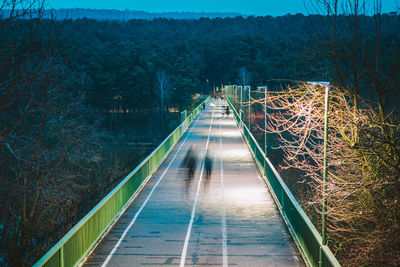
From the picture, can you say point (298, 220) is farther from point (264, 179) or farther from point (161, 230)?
point (264, 179)

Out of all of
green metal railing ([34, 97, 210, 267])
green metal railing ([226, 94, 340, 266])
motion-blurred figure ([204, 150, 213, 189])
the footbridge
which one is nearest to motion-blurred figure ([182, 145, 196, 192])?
the footbridge

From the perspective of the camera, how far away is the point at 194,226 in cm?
1623

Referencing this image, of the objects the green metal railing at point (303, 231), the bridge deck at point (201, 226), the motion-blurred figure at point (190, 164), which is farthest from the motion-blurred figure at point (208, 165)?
the green metal railing at point (303, 231)

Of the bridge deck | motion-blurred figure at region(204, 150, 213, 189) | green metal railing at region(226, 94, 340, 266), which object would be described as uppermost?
green metal railing at region(226, 94, 340, 266)

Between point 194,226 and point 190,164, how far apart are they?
13.7m

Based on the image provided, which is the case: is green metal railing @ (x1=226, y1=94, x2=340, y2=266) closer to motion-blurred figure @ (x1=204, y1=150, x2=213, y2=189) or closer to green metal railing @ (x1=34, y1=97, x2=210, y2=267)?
green metal railing @ (x1=34, y1=97, x2=210, y2=267)

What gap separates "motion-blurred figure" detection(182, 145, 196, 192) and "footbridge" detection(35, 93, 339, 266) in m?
0.27

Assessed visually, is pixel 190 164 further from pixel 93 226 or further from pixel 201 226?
pixel 93 226

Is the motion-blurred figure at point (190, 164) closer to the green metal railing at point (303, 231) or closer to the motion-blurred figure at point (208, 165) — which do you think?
the motion-blurred figure at point (208, 165)

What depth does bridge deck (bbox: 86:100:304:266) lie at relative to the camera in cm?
1302

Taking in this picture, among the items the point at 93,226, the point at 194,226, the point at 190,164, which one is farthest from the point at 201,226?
the point at 190,164

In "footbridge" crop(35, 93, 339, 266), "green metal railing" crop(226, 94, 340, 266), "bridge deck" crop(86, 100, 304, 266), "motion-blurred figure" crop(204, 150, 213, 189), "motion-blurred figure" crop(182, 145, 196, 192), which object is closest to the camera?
"green metal railing" crop(226, 94, 340, 266)

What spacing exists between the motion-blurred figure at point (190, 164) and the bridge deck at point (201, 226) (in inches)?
12.5

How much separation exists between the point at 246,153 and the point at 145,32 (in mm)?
157895
